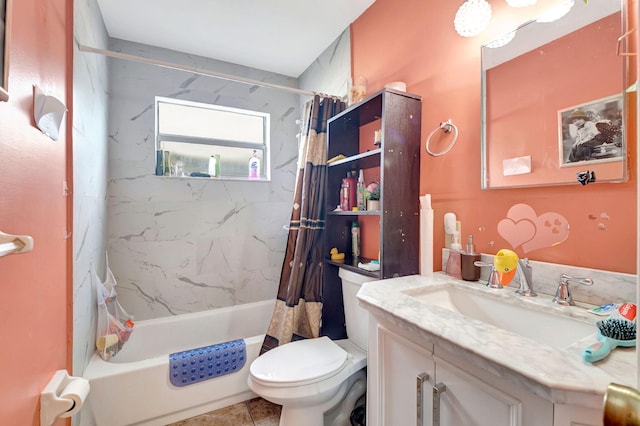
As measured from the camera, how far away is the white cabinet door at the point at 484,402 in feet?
1.77

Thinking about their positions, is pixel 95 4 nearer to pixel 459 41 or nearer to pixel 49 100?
pixel 49 100

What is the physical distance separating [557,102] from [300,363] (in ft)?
4.87

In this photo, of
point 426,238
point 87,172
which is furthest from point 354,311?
point 87,172

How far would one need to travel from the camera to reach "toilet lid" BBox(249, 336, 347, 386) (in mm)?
1205

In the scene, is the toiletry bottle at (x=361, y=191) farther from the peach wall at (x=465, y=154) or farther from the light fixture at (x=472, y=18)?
the light fixture at (x=472, y=18)

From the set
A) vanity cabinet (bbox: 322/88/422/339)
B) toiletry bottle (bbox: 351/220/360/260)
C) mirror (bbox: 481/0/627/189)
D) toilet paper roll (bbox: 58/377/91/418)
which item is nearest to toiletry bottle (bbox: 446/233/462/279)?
vanity cabinet (bbox: 322/88/422/339)

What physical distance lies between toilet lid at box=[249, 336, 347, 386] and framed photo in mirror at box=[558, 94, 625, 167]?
4.06ft

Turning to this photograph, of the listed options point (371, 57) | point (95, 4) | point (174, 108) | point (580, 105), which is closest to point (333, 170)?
point (371, 57)

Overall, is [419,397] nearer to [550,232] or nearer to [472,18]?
[550,232]

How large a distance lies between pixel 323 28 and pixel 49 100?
1728mm

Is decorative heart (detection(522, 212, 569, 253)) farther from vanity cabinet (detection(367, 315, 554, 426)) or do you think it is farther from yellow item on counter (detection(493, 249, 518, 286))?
vanity cabinet (detection(367, 315, 554, 426))

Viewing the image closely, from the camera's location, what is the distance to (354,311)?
1560mm

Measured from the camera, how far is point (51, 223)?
3.09 ft

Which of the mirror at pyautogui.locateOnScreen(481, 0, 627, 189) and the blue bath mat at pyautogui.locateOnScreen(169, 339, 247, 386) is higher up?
the mirror at pyautogui.locateOnScreen(481, 0, 627, 189)
